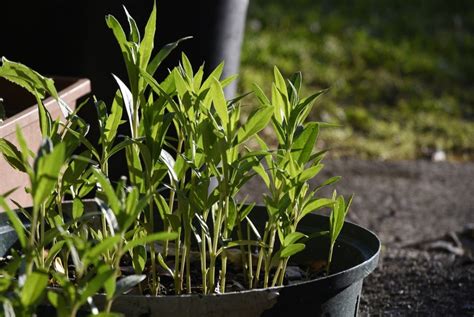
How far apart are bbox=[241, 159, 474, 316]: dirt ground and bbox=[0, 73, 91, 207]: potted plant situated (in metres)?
0.99

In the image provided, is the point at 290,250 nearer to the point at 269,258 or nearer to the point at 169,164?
the point at 269,258

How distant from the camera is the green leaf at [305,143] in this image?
1.88 m

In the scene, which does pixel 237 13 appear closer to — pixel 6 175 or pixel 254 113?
pixel 6 175

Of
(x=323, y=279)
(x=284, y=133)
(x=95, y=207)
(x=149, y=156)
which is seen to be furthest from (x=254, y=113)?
(x=95, y=207)

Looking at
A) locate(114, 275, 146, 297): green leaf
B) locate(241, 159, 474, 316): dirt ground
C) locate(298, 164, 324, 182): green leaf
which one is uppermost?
locate(298, 164, 324, 182): green leaf

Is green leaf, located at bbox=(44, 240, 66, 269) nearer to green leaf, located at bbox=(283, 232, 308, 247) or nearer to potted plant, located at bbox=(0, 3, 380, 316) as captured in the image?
potted plant, located at bbox=(0, 3, 380, 316)

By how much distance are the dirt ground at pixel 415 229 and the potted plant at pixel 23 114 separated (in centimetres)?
99

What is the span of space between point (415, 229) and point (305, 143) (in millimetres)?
2047

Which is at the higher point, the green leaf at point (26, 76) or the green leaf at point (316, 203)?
the green leaf at point (26, 76)

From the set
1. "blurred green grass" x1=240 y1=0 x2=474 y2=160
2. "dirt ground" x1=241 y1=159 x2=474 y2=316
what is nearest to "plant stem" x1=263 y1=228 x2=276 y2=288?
"dirt ground" x1=241 y1=159 x2=474 y2=316

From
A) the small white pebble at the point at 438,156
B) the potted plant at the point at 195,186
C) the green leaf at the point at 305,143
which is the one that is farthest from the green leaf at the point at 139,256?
the small white pebble at the point at 438,156

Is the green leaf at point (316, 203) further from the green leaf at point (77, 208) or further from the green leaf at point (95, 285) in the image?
the green leaf at point (95, 285)

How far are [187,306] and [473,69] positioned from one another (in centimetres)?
478

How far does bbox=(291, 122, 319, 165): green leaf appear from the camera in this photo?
1879 millimetres
